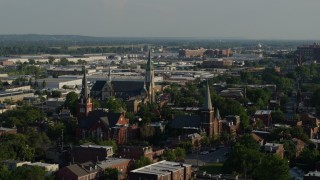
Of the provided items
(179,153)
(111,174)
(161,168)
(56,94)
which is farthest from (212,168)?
(56,94)

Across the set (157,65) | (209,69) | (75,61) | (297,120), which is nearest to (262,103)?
(297,120)

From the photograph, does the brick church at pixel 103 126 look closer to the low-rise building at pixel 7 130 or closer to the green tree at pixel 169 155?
the low-rise building at pixel 7 130

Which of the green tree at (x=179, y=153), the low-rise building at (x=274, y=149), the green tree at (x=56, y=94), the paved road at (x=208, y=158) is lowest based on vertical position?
the green tree at (x=56, y=94)

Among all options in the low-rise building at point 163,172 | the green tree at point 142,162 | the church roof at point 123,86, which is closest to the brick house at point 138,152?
the green tree at point 142,162

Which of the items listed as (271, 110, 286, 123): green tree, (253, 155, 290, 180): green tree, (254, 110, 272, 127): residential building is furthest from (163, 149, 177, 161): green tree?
(271, 110, 286, 123): green tree

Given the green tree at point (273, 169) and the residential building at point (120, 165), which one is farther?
the residential building at point (120, 165)
